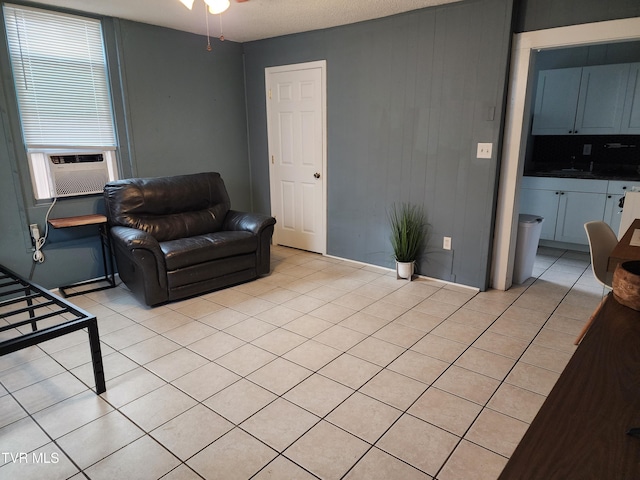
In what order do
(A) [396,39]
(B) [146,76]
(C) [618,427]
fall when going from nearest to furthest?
(C) [618,427], (A) [396,39], (B) [146,76]

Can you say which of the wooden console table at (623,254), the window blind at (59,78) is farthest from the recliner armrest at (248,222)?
the wooden console table at (623,254)

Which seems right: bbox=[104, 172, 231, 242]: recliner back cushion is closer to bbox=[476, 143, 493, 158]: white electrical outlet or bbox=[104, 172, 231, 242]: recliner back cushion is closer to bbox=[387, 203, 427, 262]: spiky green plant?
bbox=[387, 203, 427, 262]: spiky green plant

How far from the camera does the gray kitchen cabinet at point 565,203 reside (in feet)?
15.1

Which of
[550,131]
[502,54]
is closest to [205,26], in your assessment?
[502,54]

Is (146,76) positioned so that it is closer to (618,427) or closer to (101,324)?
(101,324)

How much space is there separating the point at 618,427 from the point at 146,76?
4420 millimetres

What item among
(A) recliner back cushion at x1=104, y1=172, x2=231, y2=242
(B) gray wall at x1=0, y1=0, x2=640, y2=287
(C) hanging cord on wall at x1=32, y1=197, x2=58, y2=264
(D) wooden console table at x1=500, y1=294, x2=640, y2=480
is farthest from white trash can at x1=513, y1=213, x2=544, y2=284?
(C) hanging cord on wall at x1=32, y1=197, x2=58, y2=264

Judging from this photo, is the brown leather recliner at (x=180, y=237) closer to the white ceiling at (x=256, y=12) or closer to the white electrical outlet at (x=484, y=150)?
→ the white ceiling at (x=256, y=12)

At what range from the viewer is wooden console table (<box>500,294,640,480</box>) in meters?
0.80

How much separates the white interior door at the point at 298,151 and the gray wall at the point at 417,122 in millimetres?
133

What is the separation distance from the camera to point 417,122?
3795 millimetres

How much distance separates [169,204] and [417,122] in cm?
243

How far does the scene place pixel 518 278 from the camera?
12.7ft

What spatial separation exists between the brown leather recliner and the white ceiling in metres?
1.44
